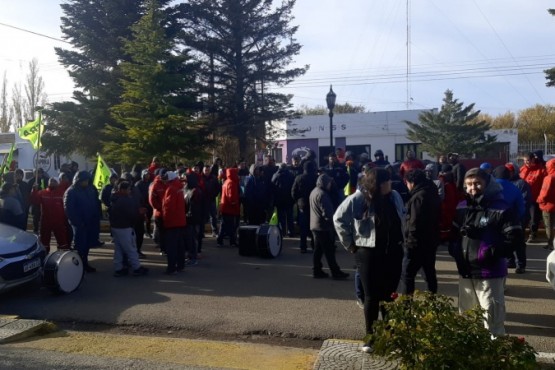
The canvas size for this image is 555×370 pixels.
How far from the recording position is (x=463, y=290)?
5.80 meters

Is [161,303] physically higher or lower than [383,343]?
lower

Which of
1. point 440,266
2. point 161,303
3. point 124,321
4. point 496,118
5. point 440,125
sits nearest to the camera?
point 124,321

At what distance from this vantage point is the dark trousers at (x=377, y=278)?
19.0ft

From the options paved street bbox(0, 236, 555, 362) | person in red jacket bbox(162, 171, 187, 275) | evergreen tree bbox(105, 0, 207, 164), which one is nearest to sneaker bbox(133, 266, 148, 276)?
paved street bbox(0, 236, 555, 362)

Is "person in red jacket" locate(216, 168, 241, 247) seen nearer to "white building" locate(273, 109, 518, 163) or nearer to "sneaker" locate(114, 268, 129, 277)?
"sneaker" locate(114, 268, 129, 277)

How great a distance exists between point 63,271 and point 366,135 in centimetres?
3863

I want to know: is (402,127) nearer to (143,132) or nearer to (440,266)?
(143,132)

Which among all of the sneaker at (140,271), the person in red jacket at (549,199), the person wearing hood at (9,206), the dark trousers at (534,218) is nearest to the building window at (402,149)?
the dark trousers at (534,218)

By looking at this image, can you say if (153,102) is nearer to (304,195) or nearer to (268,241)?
(304,195)

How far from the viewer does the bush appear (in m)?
3.78

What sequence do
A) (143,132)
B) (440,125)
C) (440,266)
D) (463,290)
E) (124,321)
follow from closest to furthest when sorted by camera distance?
1. (463,290)
2. (124,321)
3. (440,266)
4. (143,132)
5. (440,125)

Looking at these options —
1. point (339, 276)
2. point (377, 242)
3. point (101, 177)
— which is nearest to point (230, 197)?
point (101, 177)

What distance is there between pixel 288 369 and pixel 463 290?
1967 millimetres

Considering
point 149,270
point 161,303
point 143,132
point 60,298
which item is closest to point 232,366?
point 161,303
